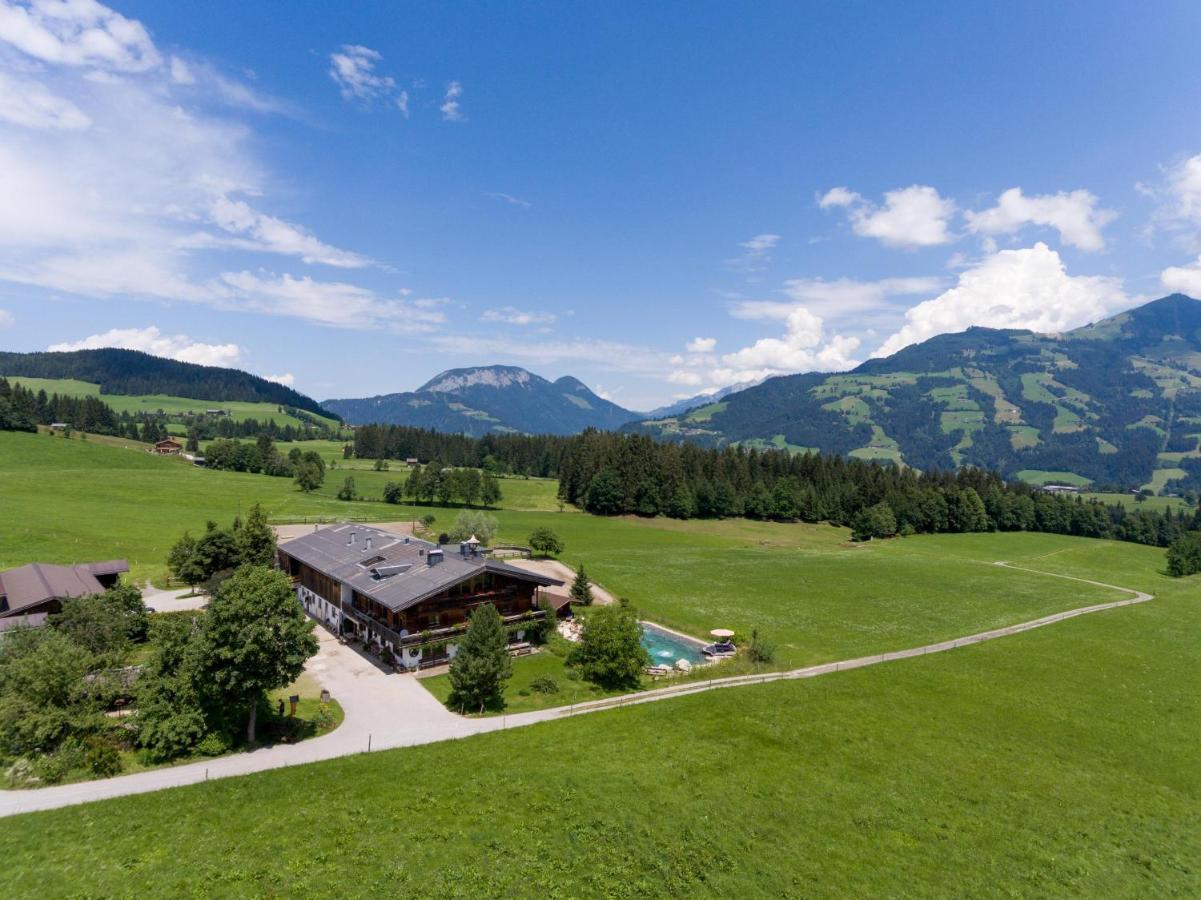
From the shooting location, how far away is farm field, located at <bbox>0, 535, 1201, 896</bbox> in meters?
22.0

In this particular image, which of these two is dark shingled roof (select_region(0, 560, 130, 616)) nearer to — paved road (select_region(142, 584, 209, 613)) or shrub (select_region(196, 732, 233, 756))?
paved road (select_region(142, 584, 209, 613))

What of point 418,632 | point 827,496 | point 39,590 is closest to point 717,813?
point 418,632

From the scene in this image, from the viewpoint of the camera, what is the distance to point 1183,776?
32.6 m

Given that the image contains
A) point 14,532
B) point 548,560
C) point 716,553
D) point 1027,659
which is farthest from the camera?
point 716,553

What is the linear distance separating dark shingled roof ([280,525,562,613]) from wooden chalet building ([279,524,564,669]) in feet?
0.31

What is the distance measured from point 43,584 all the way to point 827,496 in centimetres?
13539

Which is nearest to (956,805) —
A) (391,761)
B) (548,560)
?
(391,761)

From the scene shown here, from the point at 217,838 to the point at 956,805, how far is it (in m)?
32.7

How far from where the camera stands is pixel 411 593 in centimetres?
4809

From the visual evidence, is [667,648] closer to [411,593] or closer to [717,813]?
[411,593]

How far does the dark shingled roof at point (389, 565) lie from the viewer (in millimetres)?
49250

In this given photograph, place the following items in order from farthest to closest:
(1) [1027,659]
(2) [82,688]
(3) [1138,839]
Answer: (1) [1027,659]
(2) [82,688]
(3) [1138,839]

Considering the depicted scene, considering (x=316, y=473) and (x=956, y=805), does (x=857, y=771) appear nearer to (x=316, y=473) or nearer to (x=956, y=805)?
(x=956, y=805)

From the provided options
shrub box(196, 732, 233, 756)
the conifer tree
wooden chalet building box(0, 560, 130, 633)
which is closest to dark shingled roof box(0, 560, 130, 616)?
wooden chalet building box(0, 560, 130, 633)
